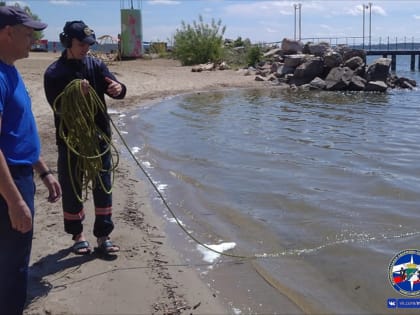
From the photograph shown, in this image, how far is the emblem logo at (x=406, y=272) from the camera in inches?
177

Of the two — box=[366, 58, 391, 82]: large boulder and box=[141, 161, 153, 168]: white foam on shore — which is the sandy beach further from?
box=[366, 58, 391, 82]: large boulder

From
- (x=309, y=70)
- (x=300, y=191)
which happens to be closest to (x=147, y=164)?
(x=300, y=191)

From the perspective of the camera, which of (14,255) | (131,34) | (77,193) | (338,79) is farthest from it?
(131,34)

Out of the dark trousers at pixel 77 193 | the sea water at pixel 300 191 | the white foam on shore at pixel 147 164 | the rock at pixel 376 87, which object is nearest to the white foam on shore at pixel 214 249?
the sea water at pixel 300 191

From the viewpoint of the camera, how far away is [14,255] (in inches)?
121

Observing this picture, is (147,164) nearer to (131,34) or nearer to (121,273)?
(121,273)

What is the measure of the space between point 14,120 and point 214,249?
2881mm

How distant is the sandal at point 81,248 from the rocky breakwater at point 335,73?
22.4 metres

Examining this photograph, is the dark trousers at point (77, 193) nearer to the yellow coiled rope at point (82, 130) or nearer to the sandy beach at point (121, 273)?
the yellow coiled rope at point (82, 130)

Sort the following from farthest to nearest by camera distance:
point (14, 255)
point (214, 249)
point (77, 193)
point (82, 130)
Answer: point (214, 249), point (77, 193), point (82, 130), point (14, 255)

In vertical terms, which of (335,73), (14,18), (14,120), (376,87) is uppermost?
(14,18)

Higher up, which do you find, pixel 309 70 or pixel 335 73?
pixel 309 70

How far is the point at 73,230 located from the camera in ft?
15.6

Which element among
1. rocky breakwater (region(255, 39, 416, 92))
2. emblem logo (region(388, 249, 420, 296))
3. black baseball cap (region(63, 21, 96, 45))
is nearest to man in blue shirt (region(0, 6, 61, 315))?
black baseball cap (region(63, 21, 96, 45))
